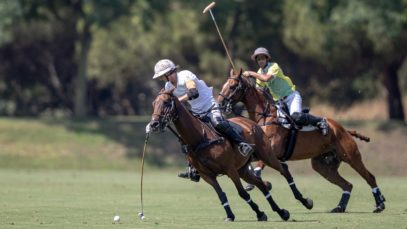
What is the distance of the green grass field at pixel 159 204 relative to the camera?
55.3ft

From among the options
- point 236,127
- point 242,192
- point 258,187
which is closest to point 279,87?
point 236,127

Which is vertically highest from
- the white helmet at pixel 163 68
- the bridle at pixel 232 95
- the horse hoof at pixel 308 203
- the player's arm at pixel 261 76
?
the white helmet at pixel 163 68

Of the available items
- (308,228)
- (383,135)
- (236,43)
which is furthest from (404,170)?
(308,228)

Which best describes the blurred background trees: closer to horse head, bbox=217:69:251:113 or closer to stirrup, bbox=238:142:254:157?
horse head, bbox=217:69:251:113

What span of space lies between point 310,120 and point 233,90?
5.63ft

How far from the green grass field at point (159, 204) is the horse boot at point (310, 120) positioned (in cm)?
163

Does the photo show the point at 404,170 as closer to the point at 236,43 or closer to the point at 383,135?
the point at 383,135

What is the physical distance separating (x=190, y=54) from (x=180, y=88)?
3710 cm

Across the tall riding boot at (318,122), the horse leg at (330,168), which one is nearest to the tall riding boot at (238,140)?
the tall riding boot at (318,122)

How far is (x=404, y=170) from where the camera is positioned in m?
38.7

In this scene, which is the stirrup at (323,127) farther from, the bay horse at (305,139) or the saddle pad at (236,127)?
the saddle pad at (236,127)

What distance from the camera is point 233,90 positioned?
64.9 ft

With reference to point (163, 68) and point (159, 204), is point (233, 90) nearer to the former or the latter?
point (163, 68)

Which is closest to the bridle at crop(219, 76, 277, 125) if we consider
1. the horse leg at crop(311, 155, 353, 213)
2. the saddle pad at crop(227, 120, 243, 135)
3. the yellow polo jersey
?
the yellow polo jersey
